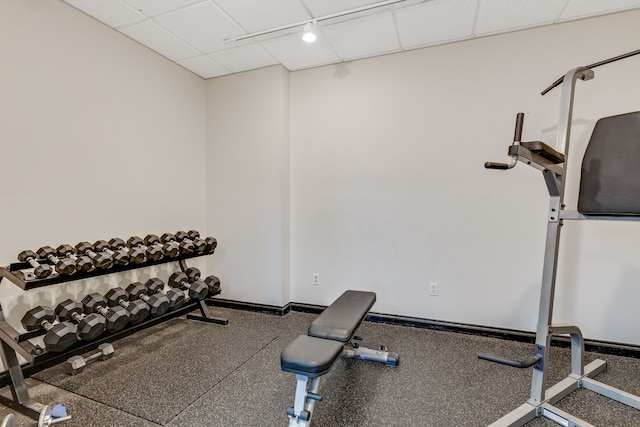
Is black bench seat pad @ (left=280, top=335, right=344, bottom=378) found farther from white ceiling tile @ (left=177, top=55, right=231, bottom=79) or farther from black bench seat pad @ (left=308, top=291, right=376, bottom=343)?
white ceiling tile @ (left=177, top=55, right=231, bottom=79)

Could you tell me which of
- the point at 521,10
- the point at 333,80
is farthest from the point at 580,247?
the point at 333,80

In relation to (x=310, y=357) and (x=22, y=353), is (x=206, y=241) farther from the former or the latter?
(x=310, y=357)

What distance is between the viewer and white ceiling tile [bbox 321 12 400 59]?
2.42 metres

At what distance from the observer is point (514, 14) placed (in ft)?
7.50

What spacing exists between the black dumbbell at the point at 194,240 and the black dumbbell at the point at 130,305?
74cm

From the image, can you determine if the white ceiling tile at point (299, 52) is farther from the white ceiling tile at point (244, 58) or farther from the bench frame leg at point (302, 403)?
the bench frame leg at point (302, 403)

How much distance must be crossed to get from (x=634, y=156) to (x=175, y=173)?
354 cm

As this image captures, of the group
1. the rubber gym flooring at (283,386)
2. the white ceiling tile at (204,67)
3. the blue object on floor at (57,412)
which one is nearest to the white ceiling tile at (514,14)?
the white ceiling tile at (204,67)

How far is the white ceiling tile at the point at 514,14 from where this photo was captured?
2168mm

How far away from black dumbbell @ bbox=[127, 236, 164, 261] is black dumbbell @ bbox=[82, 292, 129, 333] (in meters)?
0.46

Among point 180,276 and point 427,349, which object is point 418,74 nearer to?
point 427,349

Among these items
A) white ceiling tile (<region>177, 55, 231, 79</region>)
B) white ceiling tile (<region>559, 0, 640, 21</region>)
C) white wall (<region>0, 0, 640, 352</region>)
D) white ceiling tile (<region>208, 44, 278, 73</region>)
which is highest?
white ceiling tile (<region>559, 0, 640, 21</region>)

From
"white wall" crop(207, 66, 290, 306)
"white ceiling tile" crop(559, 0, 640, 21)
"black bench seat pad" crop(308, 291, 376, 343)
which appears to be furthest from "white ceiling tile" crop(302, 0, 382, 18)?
"black bench seat pad" crop(308, 291, 376, 343)

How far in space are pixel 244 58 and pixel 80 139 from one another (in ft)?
5.36
